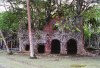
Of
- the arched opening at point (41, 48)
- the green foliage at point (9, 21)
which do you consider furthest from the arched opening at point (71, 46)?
the green foliage at point (9, 21)

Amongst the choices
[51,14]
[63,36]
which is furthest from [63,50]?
[51,14]

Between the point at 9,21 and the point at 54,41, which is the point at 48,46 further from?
the point at 9,21

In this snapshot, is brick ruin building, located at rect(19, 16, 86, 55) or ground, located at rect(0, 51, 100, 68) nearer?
ground, located at rect(0, 51, 100, 68)

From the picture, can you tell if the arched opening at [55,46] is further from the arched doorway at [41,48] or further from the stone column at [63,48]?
the stone column at [63,48]

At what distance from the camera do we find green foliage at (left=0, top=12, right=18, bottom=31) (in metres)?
52.6

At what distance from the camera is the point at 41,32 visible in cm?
5291

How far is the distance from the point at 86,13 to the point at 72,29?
12.7 feet

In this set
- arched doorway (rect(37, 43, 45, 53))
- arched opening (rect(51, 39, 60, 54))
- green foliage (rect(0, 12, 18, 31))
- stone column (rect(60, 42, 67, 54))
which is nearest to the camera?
stone column (rect(60, 42, 67, 54))

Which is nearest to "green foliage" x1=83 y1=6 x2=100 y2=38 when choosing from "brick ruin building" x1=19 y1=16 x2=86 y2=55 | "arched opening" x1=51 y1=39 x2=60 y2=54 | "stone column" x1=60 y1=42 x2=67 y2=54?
"brick ruin building" x1=19 y1=16 x2=86 y2=55

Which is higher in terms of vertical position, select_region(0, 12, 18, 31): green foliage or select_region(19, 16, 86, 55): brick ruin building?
select_region(0, 12, 18, 31): green foliage

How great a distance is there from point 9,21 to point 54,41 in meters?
7.80

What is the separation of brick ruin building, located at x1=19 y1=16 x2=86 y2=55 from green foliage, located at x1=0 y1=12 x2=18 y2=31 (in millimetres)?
1911

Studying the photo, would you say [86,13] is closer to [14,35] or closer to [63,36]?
[63,36]

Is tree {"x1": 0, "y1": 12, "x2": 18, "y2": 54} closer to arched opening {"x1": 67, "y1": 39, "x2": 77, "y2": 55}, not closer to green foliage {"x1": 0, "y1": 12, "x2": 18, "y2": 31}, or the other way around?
green foliage {"x1": 0, "y1": 12, "x2": 18, "y2": 31}
